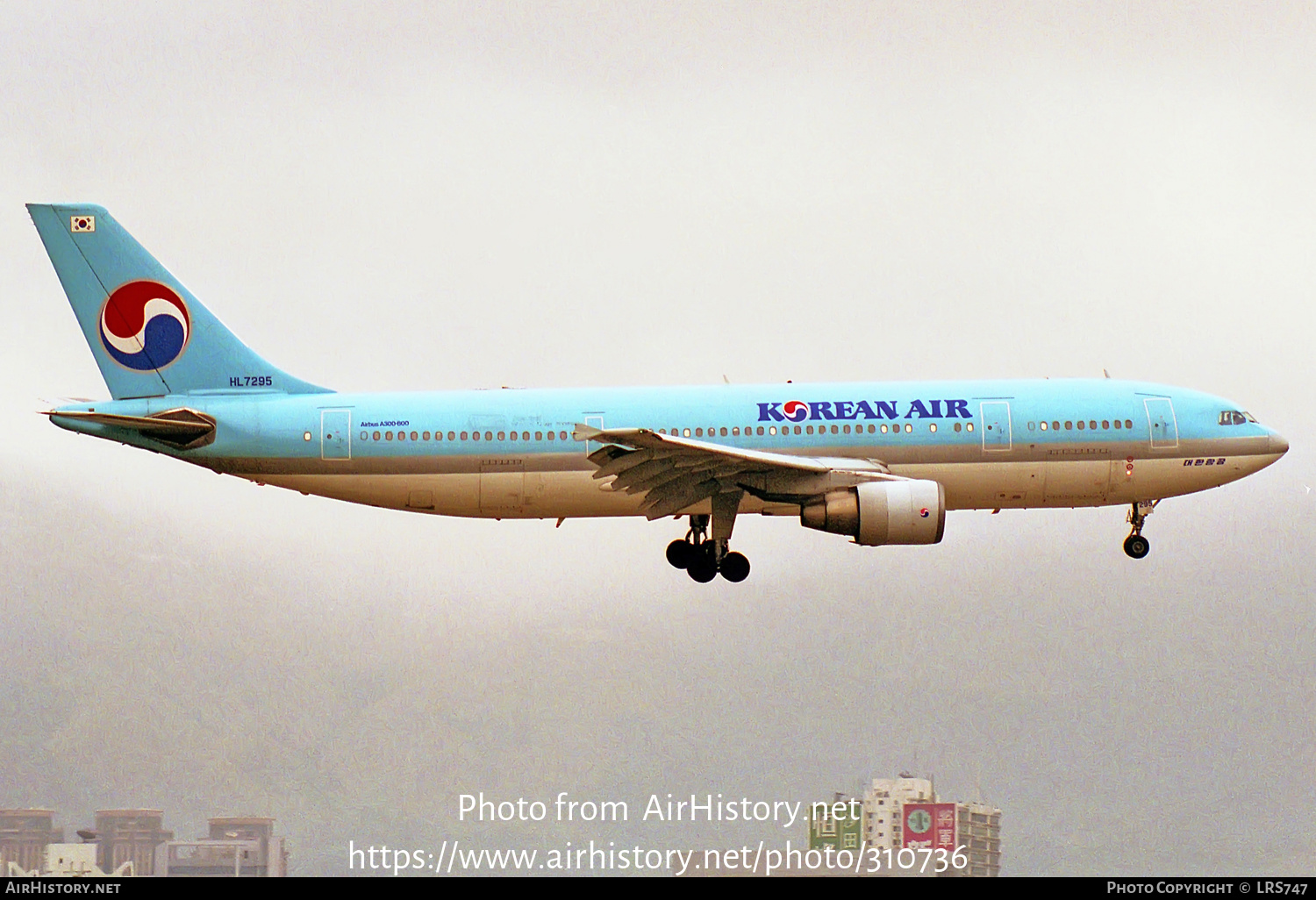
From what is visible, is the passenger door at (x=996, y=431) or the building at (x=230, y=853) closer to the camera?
the passenger door at (x=996, y=431)

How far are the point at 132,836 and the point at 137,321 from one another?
25045 millimetres

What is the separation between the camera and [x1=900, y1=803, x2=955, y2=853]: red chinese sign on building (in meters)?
65.6

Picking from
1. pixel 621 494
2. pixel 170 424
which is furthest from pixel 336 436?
pixel 621 494

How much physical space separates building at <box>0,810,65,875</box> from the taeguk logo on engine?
25.1 metres

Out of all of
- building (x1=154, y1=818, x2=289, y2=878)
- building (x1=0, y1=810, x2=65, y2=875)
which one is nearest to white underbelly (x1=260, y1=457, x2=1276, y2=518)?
building (x1=154, y1=818, x2=289, y2=878)

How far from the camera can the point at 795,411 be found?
39.3m

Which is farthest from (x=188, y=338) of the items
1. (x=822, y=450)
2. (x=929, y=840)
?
(x=929, y=840)

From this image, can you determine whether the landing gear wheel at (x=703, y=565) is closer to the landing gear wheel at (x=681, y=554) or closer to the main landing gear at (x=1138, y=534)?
the landing gear wheel at (x=681, y=554)

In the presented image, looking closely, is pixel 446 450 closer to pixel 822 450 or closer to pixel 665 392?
pixel 665 392

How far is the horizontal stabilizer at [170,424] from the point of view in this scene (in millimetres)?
39000

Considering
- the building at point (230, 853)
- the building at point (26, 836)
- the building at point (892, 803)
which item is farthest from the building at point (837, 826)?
the building at point (26, 836)

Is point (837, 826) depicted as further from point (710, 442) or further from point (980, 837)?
point (710, 442)

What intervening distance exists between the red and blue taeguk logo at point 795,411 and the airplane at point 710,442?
5 centimetres
